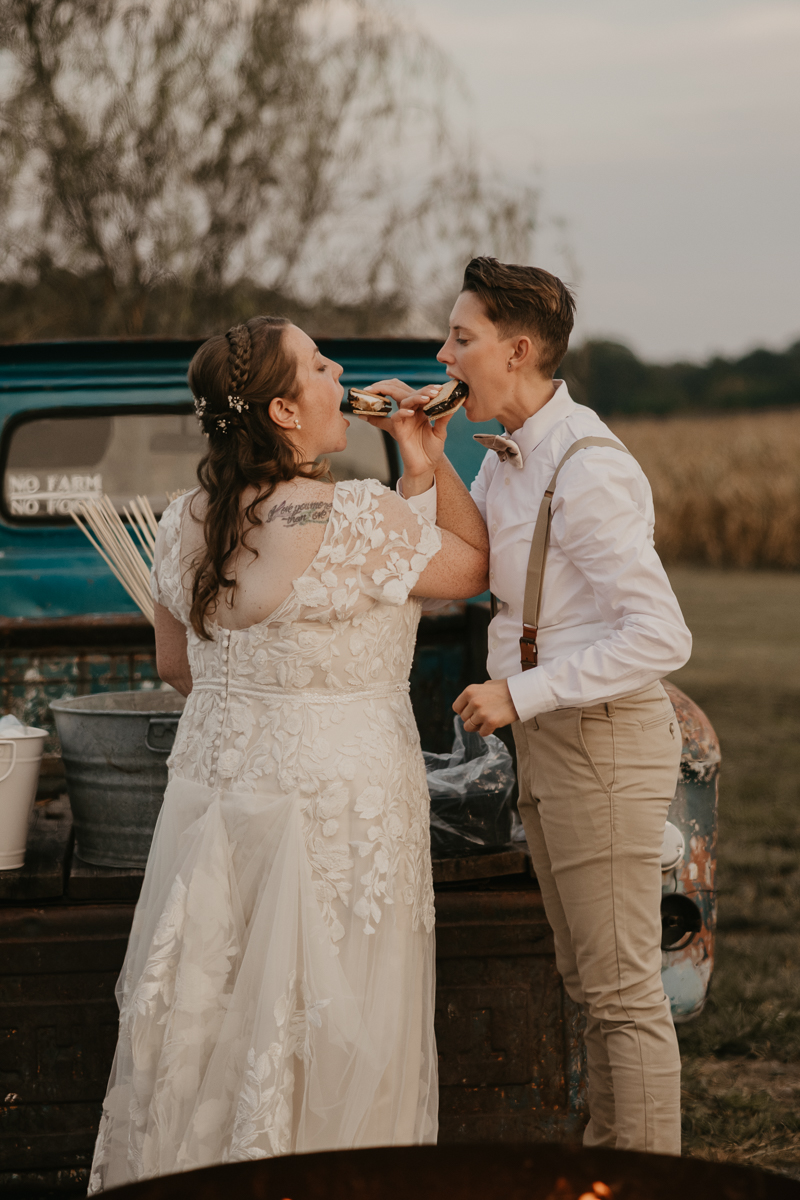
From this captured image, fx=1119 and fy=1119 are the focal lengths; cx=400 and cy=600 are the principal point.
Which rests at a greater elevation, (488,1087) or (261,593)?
(261,593)

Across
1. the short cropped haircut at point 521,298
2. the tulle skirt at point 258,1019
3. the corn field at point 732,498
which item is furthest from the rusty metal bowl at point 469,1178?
the corn field at point 732,498

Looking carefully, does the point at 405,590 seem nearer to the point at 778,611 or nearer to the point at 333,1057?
the point at 333,1057

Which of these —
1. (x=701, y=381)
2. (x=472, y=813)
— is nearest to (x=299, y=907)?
(x=472, y=813)

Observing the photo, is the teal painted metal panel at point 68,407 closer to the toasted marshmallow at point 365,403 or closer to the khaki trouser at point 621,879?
the toasted marshmallow at point 365,403

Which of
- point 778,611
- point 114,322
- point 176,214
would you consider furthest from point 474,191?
point 778,611

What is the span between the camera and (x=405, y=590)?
6.93ft

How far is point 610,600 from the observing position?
6.74 ft

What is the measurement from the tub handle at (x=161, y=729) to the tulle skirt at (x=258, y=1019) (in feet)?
1.26

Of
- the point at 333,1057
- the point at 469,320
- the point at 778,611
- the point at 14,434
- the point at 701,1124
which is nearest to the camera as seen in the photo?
the point at 333,1057

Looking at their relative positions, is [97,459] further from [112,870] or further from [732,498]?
[732,498]

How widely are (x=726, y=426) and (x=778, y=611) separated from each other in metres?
9.39

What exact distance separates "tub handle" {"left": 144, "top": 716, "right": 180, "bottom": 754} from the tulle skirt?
385 millimetres

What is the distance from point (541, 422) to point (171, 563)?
799 millimetres

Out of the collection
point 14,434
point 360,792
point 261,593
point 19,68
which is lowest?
point 360,792
